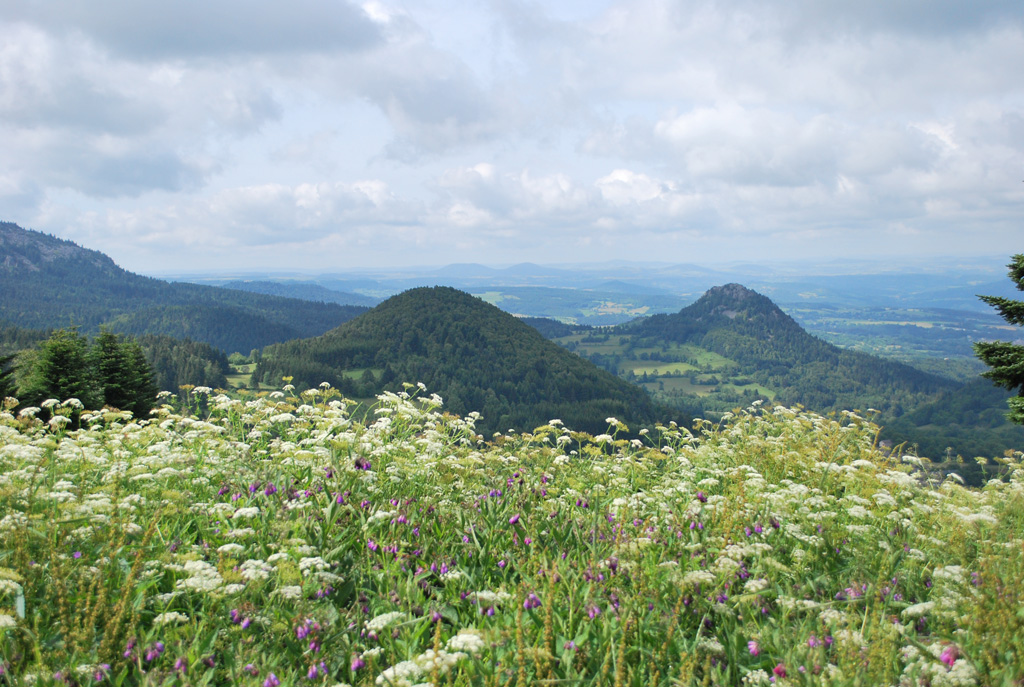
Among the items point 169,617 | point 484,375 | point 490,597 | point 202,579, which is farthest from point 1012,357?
point 484,375

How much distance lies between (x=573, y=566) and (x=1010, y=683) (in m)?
2.79

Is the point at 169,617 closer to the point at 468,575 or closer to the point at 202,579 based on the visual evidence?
the point at 202,579

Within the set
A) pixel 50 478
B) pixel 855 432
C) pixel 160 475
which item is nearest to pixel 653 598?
pixel 160 475

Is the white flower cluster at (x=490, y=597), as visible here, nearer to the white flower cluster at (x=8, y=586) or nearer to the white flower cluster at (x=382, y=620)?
the white flower cluster at (x=382, y=620)

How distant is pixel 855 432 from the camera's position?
8.87 m

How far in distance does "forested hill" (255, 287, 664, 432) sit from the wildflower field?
121707mm

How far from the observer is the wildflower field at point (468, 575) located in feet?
9.82

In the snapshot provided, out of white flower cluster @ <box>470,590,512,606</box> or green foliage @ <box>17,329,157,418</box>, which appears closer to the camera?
white flower cluster @ <box>470,590,512,606</box>

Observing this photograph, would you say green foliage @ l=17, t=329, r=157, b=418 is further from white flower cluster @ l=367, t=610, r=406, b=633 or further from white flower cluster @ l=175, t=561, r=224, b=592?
white flower cluster @ l=367, t=610, r=406, b=633

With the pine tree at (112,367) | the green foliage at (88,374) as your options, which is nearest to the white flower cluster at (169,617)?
the green foliage at (88,374)

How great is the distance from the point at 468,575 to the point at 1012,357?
1844 cm

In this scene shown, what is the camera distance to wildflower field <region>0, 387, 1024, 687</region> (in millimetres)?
2994

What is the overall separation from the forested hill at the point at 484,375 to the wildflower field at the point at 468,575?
122 metres

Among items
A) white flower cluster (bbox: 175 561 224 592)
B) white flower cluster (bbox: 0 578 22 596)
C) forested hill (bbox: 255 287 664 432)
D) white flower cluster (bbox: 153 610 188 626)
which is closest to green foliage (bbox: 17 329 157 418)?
white flower cluster (bbox: 0 578 22 596)
